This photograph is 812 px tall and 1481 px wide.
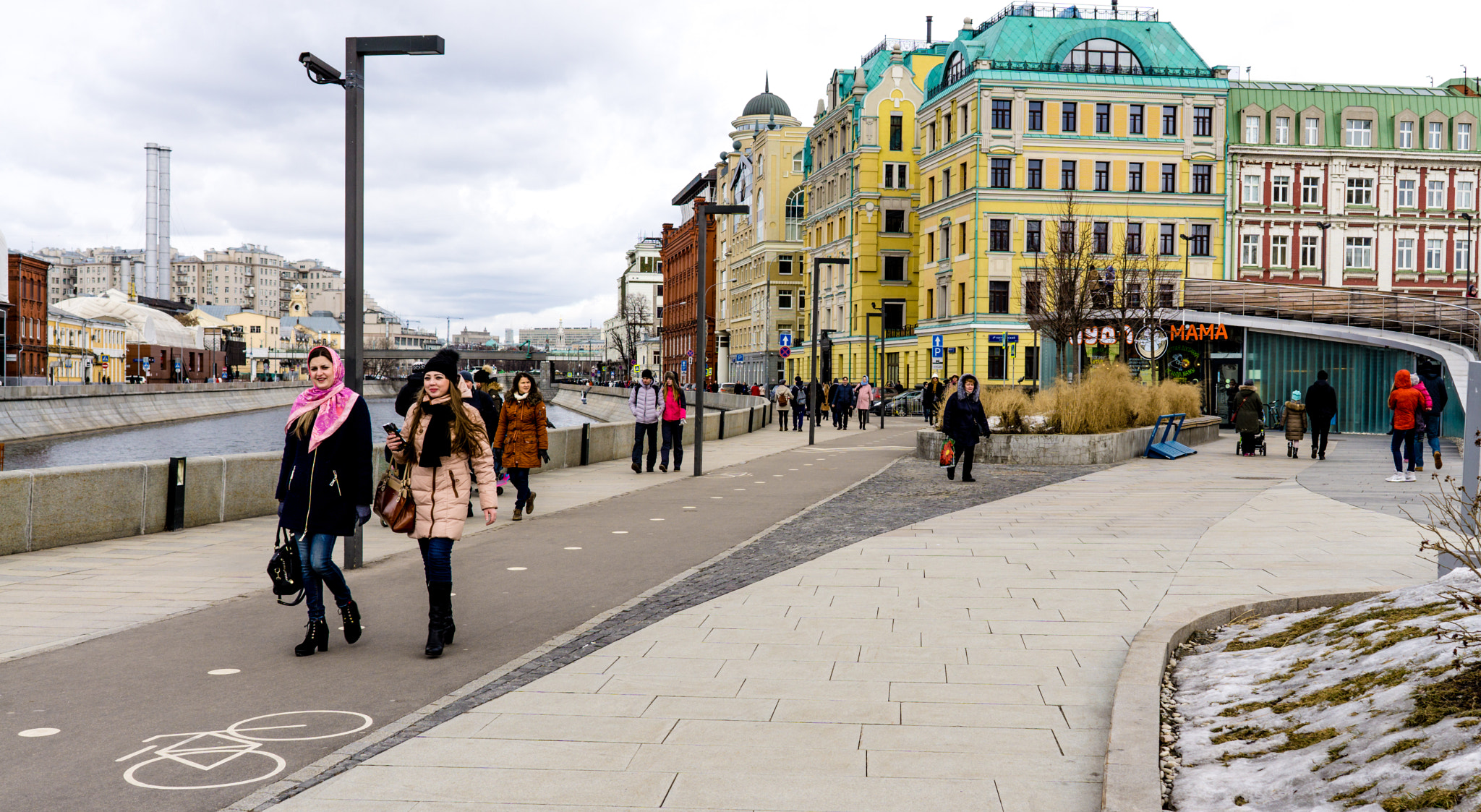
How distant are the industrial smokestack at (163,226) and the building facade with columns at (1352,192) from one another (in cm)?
12548

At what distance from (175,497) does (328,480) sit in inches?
267

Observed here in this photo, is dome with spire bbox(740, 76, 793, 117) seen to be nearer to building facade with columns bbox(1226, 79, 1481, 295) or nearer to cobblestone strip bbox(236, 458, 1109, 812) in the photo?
A: building facade with columns bbox(1226, 79, 1481, 295)

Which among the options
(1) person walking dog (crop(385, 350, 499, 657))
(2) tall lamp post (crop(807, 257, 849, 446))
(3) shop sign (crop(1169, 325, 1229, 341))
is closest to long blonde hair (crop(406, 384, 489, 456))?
(1) person walking dog (crop(385, 350, 499, 657))

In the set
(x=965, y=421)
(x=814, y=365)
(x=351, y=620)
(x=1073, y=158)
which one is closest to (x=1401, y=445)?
(x=965, y=421)

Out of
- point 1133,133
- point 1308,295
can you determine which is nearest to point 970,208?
point 1133,133

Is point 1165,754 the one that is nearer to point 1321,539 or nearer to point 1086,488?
point 1321,539

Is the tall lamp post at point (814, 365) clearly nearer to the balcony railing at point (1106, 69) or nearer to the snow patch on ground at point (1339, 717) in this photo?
the balcony railing at point (1106, 69)

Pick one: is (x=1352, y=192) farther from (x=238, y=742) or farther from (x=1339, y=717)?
(x=238, y=742)

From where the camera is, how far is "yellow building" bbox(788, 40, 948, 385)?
69250 millimetres

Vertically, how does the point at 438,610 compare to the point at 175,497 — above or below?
below

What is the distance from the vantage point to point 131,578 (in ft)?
32.4

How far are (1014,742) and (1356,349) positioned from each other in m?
33.3

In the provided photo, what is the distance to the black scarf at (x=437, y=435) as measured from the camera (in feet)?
23.5

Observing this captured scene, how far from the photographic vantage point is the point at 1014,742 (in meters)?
5.29
